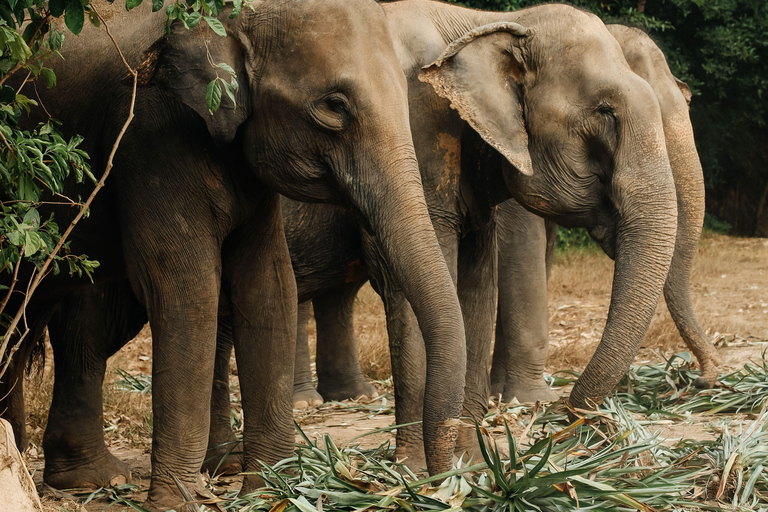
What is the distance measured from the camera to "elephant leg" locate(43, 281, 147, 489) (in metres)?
4.39

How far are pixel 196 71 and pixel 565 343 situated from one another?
5.25 meters

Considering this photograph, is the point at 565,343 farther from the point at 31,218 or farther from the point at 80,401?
the point at 31,218

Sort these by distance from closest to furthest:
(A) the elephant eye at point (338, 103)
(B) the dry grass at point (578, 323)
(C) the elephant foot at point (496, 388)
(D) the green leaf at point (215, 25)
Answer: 1. (D) the green leaf at point (215, 25)
2. (A) the elephant eye at point (338, 103)
3. (B) the dry grass at point (578, 323)
4. (C) the elephant foot at point (496, 388)

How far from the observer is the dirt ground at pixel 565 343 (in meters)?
5.30

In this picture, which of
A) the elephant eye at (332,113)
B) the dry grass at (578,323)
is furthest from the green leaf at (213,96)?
the dry grass at (578,323)

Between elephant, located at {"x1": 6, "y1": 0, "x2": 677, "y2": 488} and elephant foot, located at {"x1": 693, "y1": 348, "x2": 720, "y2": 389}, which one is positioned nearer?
elephant, located at {"x1": 6, "y1": 0, "x2": 677, "y2": 488}

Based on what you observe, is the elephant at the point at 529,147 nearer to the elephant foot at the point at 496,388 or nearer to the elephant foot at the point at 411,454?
the elephant foot at the point at 411,454

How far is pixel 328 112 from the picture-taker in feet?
11.3

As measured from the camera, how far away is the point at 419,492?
10.5 ft

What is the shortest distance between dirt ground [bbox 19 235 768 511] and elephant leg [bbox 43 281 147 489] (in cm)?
19

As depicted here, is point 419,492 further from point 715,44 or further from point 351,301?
point 715,44

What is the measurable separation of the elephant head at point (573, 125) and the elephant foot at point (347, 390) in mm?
2376

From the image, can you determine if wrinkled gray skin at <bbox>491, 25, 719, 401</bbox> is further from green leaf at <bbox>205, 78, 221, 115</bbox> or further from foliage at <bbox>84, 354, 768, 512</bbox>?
green leaf at <bbox>205, 78, 221, 115</bbox>

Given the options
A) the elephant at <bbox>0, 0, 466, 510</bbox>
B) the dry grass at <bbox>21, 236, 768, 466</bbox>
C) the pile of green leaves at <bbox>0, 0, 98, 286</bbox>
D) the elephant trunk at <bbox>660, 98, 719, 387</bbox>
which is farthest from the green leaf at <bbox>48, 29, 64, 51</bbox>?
the elephant trunk at <bbox>660, 98, 719, 387</bbox>
